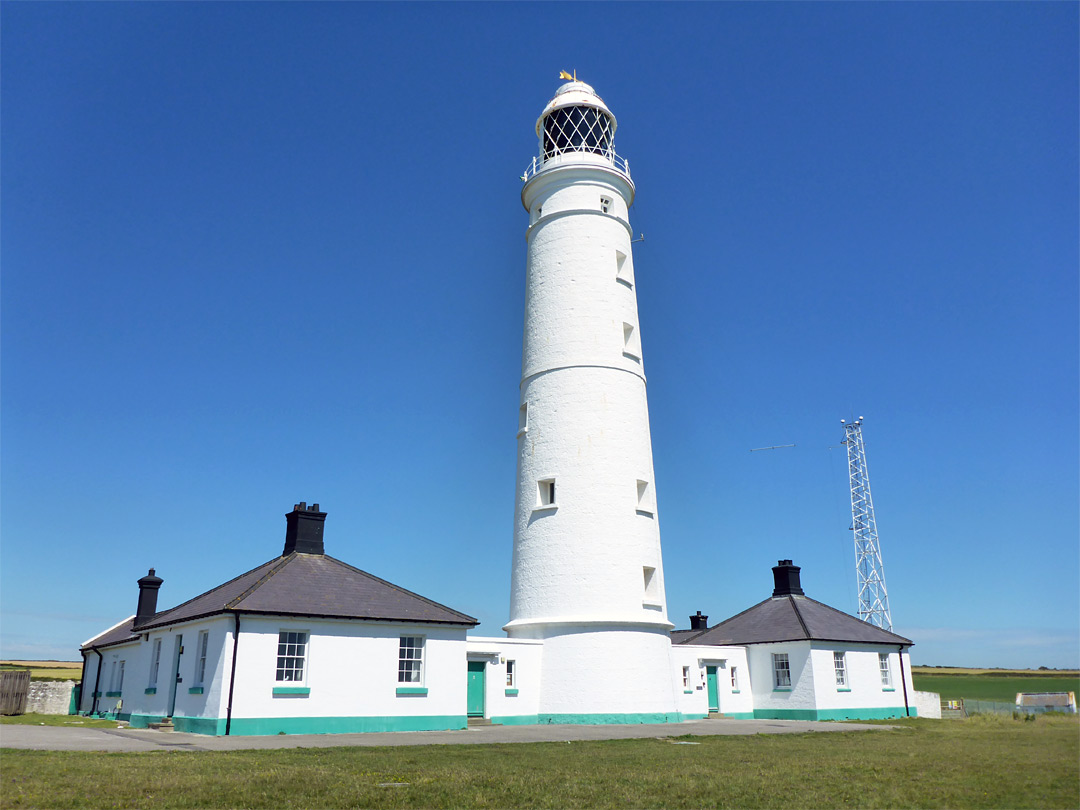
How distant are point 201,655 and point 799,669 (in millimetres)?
20700

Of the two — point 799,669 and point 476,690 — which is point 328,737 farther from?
point 799,669

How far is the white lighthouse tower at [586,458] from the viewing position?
24.5 metres

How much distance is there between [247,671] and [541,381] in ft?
41.6

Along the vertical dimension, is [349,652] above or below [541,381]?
below

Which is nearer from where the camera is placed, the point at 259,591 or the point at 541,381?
the point at 259,591

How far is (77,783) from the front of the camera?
10141 millimetres

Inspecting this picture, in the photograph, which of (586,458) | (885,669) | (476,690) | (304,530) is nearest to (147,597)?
(304,530)

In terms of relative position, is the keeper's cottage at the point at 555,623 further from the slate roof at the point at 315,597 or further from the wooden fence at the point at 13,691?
the wooden fence at the point at 13,691

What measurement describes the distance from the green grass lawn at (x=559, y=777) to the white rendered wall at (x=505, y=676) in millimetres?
8157

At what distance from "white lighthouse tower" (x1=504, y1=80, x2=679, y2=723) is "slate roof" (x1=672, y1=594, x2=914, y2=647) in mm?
7151

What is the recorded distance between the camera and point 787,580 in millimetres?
34594

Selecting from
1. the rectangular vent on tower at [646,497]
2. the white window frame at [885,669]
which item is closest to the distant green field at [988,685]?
the white window frame at [885,669]

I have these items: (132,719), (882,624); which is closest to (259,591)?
(132,719)

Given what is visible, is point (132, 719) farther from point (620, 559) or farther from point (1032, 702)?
point (1032, 702)
